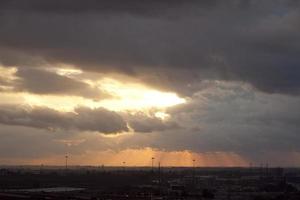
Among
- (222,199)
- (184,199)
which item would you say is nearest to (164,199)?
(184,199)

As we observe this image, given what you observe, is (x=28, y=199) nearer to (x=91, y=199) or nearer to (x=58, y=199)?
(x=58, y=199)

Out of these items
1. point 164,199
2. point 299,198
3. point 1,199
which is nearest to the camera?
point 1,199

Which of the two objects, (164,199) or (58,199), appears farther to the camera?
(164,199)

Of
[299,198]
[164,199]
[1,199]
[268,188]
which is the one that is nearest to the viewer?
[1,199]

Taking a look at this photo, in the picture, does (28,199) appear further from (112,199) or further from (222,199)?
(222,199)

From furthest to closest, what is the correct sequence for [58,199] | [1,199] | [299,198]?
[299,198], [58,199], [1,199]

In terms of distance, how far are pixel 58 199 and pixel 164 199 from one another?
20.6 m

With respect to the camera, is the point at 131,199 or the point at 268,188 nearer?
the point at 131,199

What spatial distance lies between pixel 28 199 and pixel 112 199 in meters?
17.7

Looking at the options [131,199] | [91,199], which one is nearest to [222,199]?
[131,199]

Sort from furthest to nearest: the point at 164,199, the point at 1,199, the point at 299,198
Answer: the point at 299,198, the point at 164,199, the point at 1,199

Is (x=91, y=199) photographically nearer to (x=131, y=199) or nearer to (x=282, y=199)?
(x=131, y=199)

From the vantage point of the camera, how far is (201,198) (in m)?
120

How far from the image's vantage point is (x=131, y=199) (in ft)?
365
